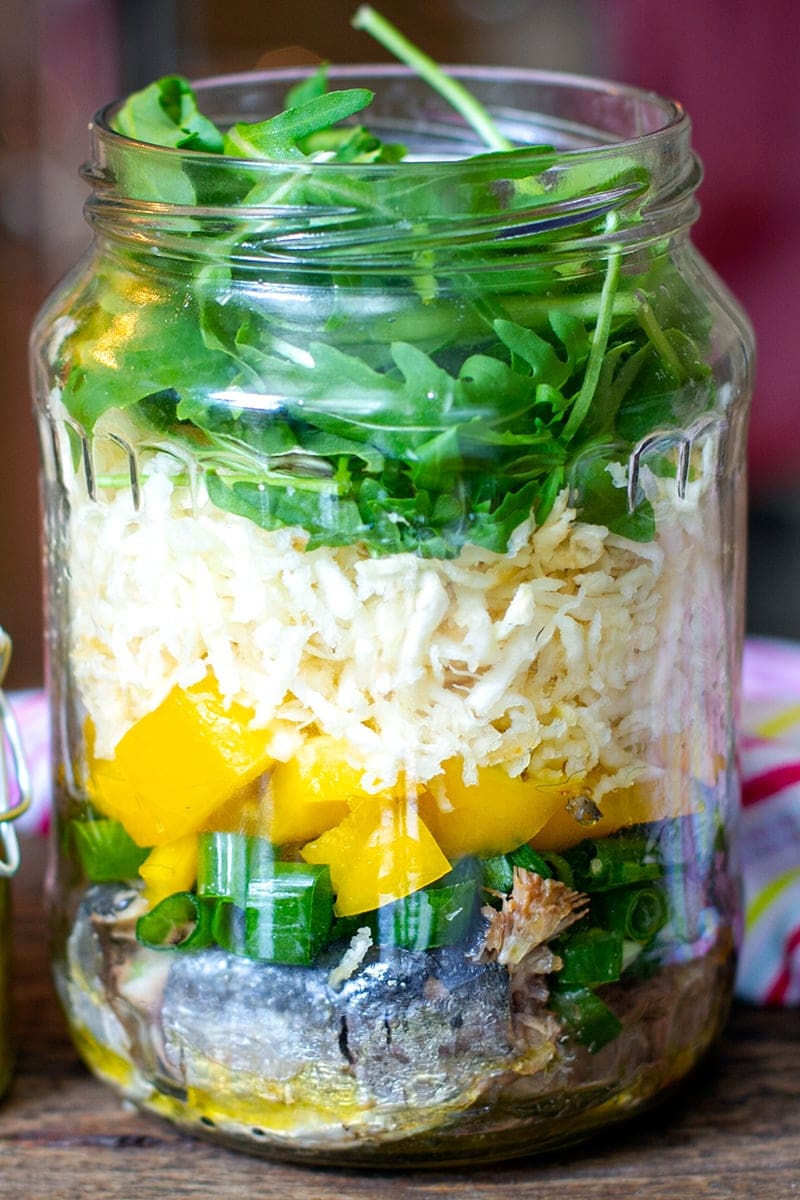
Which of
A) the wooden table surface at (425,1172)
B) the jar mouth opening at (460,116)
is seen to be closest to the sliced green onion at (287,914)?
the wooden table surface at (425,1172)

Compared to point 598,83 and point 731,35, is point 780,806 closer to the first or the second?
point 598,83

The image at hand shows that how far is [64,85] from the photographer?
2018 millimetres

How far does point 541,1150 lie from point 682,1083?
80 millimetres

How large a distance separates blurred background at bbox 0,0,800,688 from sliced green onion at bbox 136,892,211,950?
1203 mm

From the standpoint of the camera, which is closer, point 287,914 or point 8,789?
point 287,914

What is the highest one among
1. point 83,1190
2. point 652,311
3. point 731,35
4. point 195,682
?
point 731,35

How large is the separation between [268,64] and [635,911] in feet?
5.98

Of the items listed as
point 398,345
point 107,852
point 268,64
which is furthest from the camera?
point 268,64

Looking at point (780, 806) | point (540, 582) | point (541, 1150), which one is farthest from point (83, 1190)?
point (780, 806)

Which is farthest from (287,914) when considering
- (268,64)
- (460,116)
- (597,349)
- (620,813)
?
(268,64)

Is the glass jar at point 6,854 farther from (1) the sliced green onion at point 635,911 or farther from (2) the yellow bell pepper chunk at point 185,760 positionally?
(1) the sliced green onion at point 635,911

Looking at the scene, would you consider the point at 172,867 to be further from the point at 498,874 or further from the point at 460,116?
the point at 460,116

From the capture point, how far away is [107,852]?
2.09ft

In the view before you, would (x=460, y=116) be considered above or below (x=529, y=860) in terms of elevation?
above
